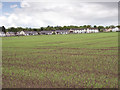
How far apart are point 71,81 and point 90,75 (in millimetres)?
1526

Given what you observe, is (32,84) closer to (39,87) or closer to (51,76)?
(39,87)

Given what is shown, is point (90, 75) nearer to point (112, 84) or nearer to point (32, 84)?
point (112, 84)

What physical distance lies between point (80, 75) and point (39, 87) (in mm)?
2795

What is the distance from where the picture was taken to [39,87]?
743 cm

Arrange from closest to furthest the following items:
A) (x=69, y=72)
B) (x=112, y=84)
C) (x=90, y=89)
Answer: (x=90, y=89), (x=112, y=84), (x=69, y=72)

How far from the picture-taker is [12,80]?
8.55 metres

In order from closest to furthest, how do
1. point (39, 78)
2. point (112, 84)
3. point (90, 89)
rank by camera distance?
1. point (90, 89)
2. point (112, 84)
3. point (39, 78)

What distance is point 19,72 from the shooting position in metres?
10.1

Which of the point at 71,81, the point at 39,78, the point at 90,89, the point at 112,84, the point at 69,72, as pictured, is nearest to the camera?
the point at 90,89

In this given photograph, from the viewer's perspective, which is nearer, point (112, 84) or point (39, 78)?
point (112, 84)

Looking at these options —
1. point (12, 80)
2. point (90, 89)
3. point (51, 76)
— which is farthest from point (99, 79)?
point (12, 80)

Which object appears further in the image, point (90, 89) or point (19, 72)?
point (19, 72)

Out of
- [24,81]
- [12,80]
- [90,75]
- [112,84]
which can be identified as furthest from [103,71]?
[12,80]

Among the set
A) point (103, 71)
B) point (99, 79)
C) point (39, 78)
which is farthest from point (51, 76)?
point (103, 71)
